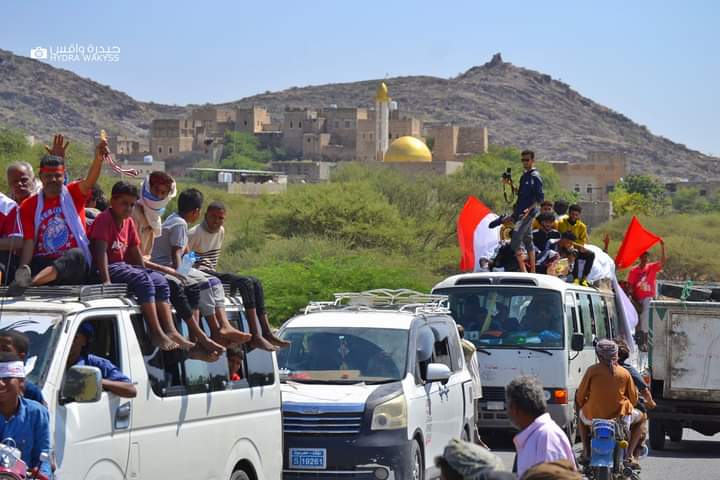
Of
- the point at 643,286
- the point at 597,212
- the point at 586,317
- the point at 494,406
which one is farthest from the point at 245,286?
the point at 597,212

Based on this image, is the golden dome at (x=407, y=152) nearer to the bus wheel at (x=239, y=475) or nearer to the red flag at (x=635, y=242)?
the red flag at (x=635, y=242)

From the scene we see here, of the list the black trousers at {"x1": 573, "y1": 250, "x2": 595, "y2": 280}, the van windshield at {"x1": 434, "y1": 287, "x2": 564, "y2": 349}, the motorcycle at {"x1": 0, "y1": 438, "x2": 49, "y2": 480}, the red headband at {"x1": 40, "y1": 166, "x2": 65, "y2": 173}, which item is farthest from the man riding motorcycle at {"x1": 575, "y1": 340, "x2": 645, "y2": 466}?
the black trousers at {"x1": 573, "y1": 250, "x2": 595, "y2": 280}

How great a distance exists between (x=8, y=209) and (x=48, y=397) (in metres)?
2.44

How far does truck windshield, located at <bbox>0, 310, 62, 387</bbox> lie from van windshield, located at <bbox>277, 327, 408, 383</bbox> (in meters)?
5.06

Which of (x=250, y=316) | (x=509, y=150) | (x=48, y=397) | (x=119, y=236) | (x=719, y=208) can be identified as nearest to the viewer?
(x=48, y=397)

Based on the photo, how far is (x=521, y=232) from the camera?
19984mm

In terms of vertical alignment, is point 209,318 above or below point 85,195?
below

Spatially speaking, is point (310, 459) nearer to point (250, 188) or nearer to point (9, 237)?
point (9, 237)

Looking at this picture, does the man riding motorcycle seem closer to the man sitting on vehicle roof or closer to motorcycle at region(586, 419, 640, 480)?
motorcycle at region(586, 419, 640, 480)

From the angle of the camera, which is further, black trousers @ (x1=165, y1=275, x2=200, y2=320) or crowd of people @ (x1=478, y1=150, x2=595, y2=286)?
crowd of people @ (x1=478, y1=150, x2=595, y2=286)

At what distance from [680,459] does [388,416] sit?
22.0ft

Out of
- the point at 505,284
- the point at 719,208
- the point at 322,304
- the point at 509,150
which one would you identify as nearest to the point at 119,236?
the point at 322,304

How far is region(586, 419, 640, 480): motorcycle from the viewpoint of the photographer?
1241 centimetres

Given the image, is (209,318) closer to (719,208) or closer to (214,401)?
(214,401)
